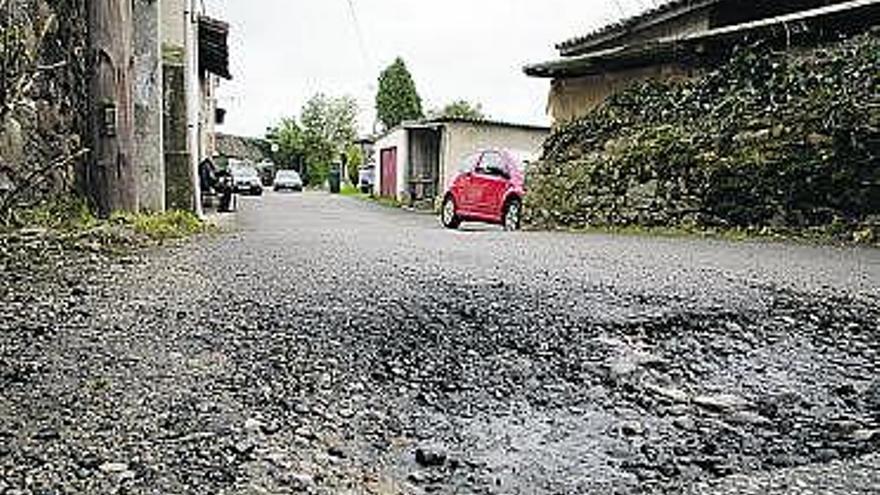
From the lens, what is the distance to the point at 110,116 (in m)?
6.66

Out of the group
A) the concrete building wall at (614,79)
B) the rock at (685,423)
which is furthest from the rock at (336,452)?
the concrete building wall at (614,79)

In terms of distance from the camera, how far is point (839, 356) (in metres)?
3.04

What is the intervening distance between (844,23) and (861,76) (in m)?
2.77

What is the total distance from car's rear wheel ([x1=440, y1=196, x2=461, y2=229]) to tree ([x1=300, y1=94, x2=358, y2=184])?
49532mm

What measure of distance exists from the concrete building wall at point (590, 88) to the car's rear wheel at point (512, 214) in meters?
2.26

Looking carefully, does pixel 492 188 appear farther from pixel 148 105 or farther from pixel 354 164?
pixel 354 164

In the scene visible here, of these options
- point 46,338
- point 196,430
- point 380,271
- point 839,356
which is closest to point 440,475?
point 196,430

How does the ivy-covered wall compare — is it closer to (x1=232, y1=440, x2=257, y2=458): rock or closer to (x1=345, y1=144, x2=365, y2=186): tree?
(x1=232, y1=440, x2=257, y2=458): rock

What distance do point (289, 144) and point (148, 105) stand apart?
61891 mm

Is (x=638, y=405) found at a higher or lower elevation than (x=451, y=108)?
lower

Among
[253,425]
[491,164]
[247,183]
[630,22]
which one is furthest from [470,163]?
[247,183]

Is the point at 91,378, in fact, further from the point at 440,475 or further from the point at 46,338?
the point at 440,475

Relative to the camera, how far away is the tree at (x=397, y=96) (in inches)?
2489

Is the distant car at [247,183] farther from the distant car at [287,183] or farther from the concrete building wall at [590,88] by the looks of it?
the concrete building wall at [590,88]
